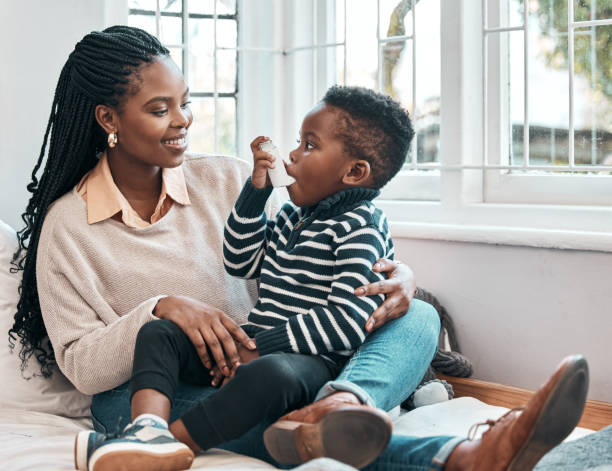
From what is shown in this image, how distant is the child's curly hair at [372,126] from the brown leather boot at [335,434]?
0.57 meters

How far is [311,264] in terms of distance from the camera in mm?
1491

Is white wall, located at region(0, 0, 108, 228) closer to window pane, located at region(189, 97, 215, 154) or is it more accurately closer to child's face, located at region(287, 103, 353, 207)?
window pane, located at region(189, 97, 215, 154)

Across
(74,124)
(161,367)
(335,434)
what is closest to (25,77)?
(74,124)

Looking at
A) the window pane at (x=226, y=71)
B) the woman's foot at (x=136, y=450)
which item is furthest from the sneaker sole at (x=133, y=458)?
the window pane at (x=226, y=71)

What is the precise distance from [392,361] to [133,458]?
1.70 ft

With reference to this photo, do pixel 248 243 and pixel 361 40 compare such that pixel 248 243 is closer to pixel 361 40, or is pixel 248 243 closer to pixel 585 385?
pixel 585 385

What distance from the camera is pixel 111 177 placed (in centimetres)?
175

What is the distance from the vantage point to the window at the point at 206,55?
240 cm

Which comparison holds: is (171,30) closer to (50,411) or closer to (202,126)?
(202,126)

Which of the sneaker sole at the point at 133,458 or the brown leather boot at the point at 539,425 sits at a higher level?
the brown leather boot at the point at 539,425

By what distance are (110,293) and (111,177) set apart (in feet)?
→ 0.89

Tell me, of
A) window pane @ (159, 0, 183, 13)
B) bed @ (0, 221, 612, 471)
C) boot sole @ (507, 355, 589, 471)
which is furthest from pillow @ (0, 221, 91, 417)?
boot sole @ (507, 355, 589, 471)

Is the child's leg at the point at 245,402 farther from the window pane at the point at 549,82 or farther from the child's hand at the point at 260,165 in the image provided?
the window pane at the point at 549,82

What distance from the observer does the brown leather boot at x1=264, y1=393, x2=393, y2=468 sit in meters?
1.10
